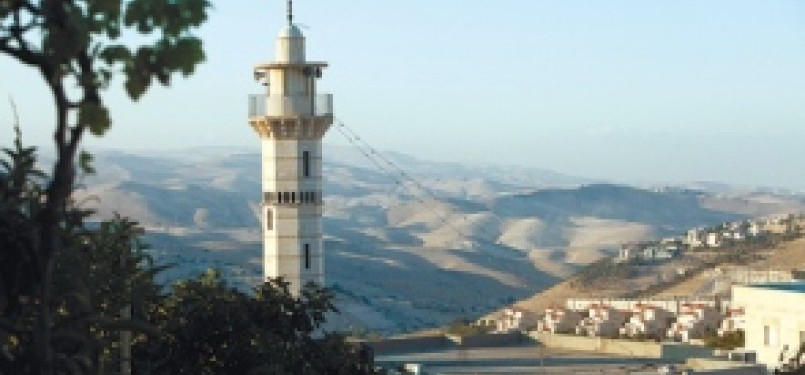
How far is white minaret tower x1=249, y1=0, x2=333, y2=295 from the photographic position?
105 ft

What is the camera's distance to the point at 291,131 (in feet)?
107

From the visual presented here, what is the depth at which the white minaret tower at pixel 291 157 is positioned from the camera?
32.1 metres

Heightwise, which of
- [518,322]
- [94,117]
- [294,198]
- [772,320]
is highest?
[294,198]

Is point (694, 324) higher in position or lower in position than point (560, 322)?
lower

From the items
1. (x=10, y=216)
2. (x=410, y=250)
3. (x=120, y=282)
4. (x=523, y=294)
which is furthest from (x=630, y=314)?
(x=410, y=250)

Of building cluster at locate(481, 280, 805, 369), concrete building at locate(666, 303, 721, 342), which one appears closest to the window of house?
building cluster at locate(481, 280, 805, 369)

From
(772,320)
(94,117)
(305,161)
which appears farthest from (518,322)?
(94,117)

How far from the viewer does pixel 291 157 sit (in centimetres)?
3256

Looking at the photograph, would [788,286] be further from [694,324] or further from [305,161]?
[305,161]

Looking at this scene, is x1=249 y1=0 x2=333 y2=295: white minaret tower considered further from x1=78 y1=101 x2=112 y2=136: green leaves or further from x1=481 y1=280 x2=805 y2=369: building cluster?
x1=78 y1=101 x2=112 y2=136: green leaves

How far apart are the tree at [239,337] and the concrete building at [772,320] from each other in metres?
15.0

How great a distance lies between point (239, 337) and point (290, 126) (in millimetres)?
15284

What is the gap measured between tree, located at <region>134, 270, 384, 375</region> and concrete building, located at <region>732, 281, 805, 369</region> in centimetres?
1497

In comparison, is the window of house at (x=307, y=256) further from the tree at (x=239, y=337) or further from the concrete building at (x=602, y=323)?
the tree at (x=239, y=337)
